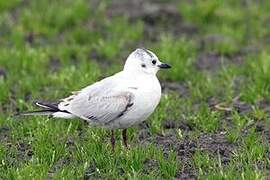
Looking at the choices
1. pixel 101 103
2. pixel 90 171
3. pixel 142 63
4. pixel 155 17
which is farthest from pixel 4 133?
pixel 155 17

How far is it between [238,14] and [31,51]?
11.3 ft

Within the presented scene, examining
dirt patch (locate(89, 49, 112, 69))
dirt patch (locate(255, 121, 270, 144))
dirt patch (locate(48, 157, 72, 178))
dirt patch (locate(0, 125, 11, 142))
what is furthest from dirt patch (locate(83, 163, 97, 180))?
dirt patch (locate(89, 49, 112, 69))

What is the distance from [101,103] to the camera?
684 centimetres

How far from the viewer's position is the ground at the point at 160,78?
6.58m

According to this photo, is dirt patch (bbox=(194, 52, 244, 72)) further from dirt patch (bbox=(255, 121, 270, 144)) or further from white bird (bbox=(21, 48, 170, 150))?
white bird (bbox=(21, 48, 170, 150))

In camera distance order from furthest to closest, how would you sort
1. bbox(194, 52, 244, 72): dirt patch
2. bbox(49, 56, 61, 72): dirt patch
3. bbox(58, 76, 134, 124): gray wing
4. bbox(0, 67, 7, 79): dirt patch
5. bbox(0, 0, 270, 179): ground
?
1. bbox(194, 52, 244, 72): dirt patch
2. bbox(49, 56, 61, 72): dirt patch
3. bbox(0, 67, 7, 79): dirt patch
4. bbox(58, 76, 134, 124): gray wing
5. bbox(0, 0, 270, 179): ground

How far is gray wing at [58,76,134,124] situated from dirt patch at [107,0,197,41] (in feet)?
13.6

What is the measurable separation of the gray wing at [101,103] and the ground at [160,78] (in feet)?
1.01

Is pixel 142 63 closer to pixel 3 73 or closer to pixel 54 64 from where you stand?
pixel 3 73

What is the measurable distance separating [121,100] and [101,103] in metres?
0.24

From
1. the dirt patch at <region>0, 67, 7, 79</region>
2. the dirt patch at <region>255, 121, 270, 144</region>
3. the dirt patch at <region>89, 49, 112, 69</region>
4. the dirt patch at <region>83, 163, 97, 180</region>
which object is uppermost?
the dirt patch at <region>0, 67, 7, 79</region>

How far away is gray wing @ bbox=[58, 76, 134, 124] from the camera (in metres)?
6.71

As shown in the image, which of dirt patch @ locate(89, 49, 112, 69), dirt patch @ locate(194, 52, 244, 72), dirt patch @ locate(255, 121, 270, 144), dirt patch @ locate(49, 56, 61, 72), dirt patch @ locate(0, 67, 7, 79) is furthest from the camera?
dirt patch @ locate(89, 49, 112, 69)

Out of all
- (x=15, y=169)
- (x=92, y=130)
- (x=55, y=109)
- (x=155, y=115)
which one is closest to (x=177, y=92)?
(x=155, y=115)
